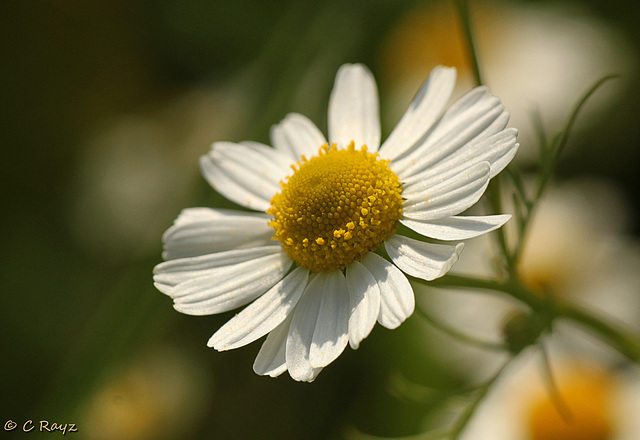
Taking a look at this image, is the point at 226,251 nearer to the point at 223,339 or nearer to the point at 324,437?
the point at 223,339

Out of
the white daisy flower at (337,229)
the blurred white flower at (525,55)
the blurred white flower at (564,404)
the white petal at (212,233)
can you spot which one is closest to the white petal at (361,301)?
the white daisy flower at (337,229)

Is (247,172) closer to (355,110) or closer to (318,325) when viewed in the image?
(355,110)

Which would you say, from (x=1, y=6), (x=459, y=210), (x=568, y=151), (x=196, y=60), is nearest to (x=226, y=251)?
(x=459, y=210)

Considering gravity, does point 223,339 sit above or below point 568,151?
above

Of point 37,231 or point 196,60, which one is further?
point 196,60

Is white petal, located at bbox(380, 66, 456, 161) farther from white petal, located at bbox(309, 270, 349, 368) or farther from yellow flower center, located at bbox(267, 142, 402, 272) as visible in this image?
white petal, located at bbox(309, 270, 349, 368)

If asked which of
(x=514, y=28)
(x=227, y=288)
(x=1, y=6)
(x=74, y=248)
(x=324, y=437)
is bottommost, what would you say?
(x=324, y=437)
